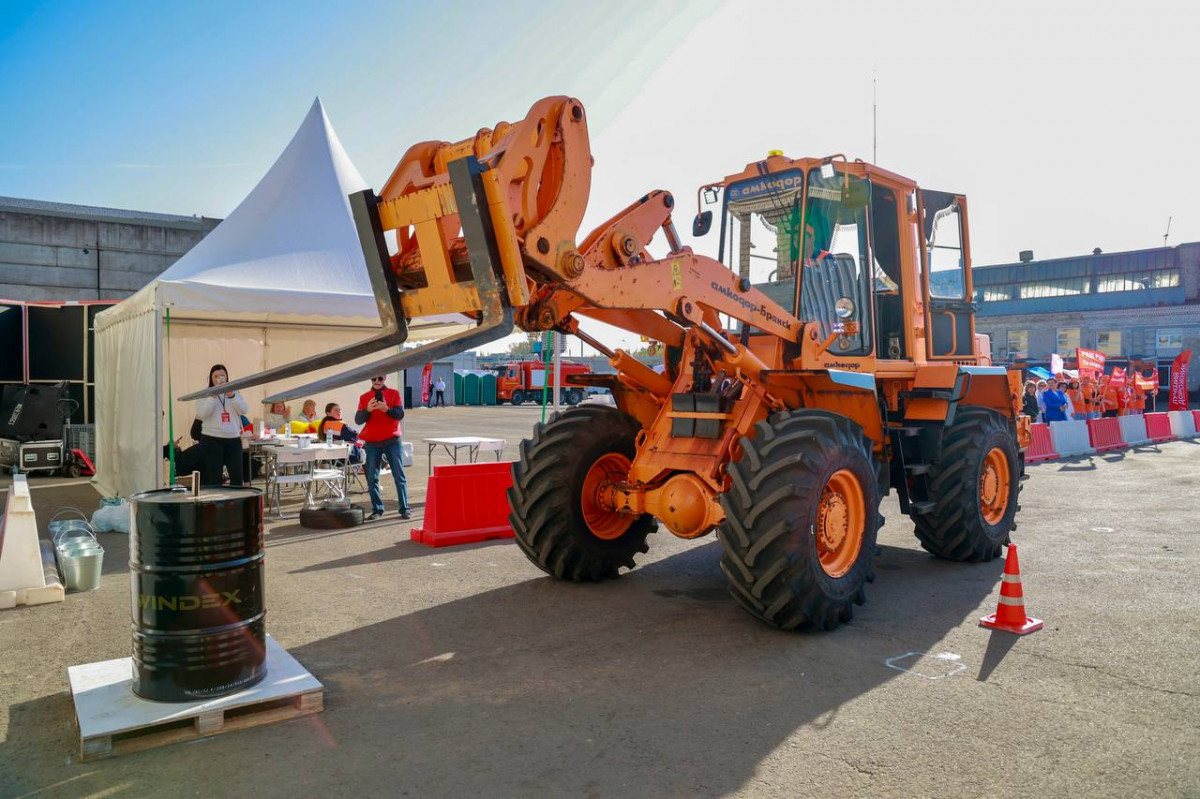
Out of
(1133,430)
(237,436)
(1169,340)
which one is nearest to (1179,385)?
(1133,430)

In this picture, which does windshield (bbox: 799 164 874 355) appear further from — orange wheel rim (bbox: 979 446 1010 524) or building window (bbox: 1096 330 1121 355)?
building window (bbox: 1096 330 1121 355)

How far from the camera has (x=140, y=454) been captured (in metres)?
9.95

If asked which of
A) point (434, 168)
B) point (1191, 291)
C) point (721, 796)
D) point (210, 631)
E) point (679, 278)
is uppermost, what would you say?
point (1191, 291)

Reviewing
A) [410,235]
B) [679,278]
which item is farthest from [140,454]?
[679,278]

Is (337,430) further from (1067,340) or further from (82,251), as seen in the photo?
(1067,340)

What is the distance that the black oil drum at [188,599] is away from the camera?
3.92m

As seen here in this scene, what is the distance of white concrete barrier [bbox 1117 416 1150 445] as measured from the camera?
18.9 metres

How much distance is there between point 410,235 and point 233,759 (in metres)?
2.77

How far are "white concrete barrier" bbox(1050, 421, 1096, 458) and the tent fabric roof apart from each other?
13.2m

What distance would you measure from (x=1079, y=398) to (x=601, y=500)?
18.4 meters

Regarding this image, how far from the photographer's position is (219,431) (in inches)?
358

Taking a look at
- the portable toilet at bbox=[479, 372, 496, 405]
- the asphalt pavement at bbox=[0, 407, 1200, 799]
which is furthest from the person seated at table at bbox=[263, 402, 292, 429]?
the portable toilet at bbox=[479, 372, 496, 405]

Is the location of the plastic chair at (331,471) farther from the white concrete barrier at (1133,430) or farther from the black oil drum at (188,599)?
the white concrete barrier at (1133,430)

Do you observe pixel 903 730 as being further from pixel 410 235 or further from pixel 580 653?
pixel 410 235
